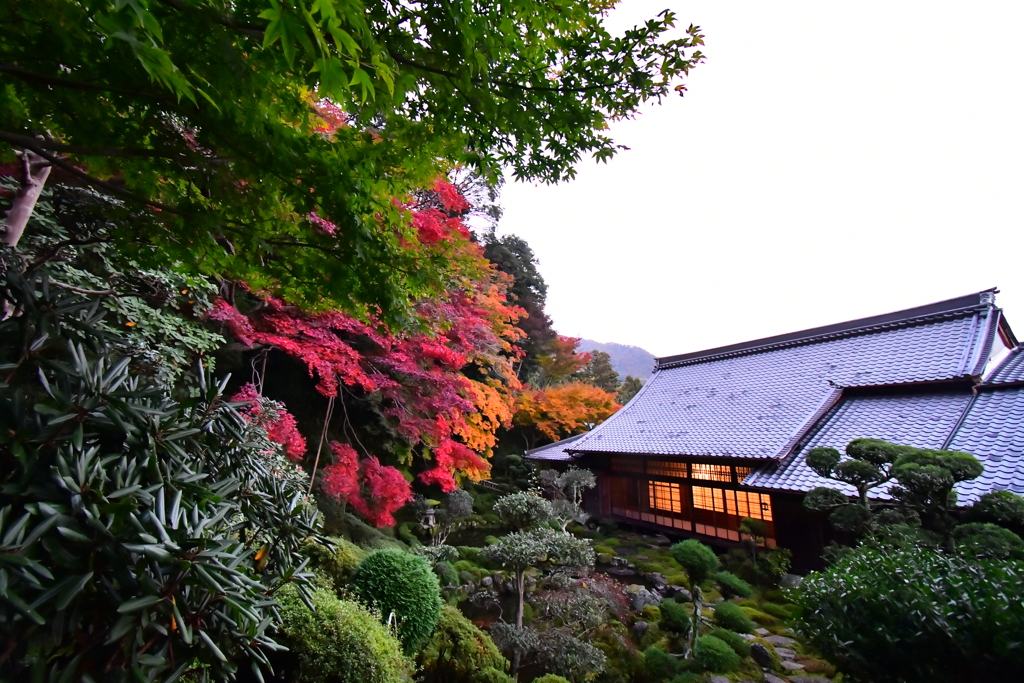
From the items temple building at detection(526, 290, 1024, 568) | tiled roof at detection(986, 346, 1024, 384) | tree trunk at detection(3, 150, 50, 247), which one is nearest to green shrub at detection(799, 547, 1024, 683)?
temple building at detection(526, 290, 1024, 568)

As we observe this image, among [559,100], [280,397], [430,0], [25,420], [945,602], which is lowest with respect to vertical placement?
[945,602]

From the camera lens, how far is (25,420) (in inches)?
64.0

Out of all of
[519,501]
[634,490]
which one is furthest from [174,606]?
[634,490]

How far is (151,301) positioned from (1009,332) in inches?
675

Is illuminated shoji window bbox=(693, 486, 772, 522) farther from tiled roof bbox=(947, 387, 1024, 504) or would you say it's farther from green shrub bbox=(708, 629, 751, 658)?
green shrub bbox=(708, 629, 751, 658)

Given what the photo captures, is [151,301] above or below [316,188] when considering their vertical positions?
above

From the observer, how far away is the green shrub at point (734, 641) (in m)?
5.82

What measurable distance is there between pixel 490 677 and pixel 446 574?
10.5 feet

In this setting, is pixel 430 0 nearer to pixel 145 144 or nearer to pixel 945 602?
pixel 145 144

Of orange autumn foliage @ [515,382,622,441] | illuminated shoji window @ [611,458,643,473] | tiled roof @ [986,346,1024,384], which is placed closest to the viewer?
tiled roof @ [986,346,1024,384]

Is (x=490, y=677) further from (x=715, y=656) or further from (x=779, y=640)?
(x=779, y=640)

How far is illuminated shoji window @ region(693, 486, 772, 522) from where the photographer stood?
9539 millimetres

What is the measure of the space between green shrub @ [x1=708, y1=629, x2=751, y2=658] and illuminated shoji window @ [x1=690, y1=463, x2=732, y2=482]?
15.3ft

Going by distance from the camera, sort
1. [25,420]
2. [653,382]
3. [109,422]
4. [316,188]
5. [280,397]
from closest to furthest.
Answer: [25,420], [109,422], [316,188], [280,397], [653,382]
